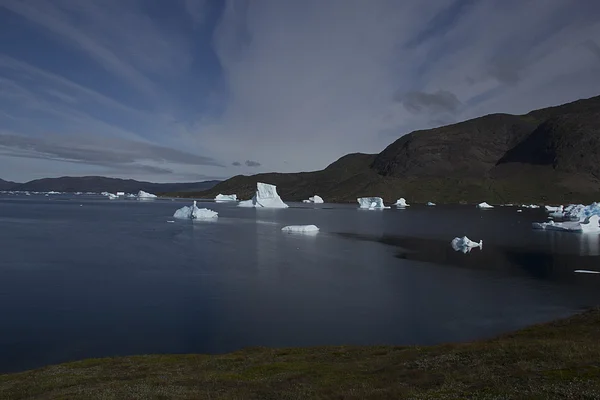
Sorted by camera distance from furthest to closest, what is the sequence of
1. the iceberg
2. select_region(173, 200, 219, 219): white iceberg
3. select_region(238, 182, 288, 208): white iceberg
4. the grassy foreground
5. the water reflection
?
1. the iceberg
2. select_region(238, 182, 288, 208): white iceberg
3. select_region(173, 200, 219, 219): white iceberg
4. the water reflection
5. the grassy foreground

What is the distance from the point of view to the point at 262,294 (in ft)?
96.8

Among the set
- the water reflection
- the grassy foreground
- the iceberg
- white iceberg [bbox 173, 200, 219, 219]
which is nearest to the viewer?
the grassy foreground

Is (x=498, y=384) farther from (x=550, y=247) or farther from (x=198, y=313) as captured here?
(x=550, y=247)

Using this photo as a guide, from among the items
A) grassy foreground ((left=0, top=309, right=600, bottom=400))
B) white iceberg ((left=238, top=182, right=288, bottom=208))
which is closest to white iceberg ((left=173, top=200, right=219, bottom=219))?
white iceberg ((left=238, top=182, right=288, bottom=208))

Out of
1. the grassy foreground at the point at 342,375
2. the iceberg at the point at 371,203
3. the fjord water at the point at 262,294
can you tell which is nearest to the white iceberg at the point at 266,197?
the iceberg at the point at 371,203

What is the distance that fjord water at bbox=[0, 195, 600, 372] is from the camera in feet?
70.6

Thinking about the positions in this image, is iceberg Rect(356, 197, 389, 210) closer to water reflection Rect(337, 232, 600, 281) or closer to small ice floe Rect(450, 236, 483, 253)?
water reflection Rect(337, 232, 600, 281)

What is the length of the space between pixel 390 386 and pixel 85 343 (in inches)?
609

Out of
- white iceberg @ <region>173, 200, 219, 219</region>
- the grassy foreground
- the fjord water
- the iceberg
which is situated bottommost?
the fjord water

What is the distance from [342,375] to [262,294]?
1663 centimetres

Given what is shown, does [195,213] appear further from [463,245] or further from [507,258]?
[507,258]

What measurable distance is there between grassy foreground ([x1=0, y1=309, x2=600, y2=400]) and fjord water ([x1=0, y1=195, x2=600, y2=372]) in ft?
12.8

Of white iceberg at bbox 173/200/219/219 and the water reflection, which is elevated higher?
white iceberg at bbox 173/200/219/219

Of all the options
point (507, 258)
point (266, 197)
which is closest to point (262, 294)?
point (507, 258)
